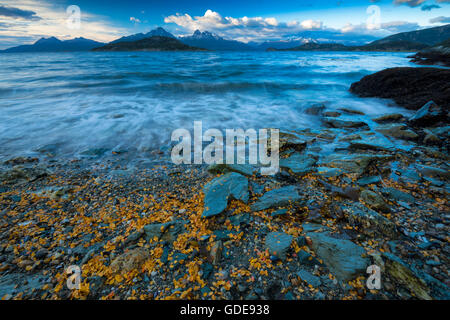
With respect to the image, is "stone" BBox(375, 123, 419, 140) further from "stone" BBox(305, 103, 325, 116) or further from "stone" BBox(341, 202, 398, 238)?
"stone" BBox(341, 202, 398, 238)

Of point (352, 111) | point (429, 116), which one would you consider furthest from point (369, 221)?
point (352, 111)

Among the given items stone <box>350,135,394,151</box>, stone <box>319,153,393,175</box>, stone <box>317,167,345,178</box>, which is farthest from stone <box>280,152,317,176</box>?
stone <box>350,135,394,151</box>

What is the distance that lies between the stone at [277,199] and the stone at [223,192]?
25 cm

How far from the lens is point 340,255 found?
2287 mm

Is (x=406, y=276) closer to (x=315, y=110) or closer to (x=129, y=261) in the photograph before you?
(x=129, y=261)

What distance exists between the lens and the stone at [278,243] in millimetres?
2369

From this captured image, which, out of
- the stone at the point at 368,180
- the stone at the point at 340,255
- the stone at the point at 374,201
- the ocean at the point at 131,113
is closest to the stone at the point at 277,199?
the stone at the point at 340,255

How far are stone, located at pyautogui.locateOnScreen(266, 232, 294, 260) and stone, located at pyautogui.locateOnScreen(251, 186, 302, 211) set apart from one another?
55 centimetres

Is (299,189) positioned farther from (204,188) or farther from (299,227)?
(204,188)

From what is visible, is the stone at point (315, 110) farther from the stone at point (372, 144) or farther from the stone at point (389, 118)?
the stone at point (372, 144)

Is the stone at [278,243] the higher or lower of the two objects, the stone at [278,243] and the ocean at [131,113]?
the lower

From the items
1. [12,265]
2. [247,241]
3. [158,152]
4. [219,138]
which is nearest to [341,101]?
[219,138]
